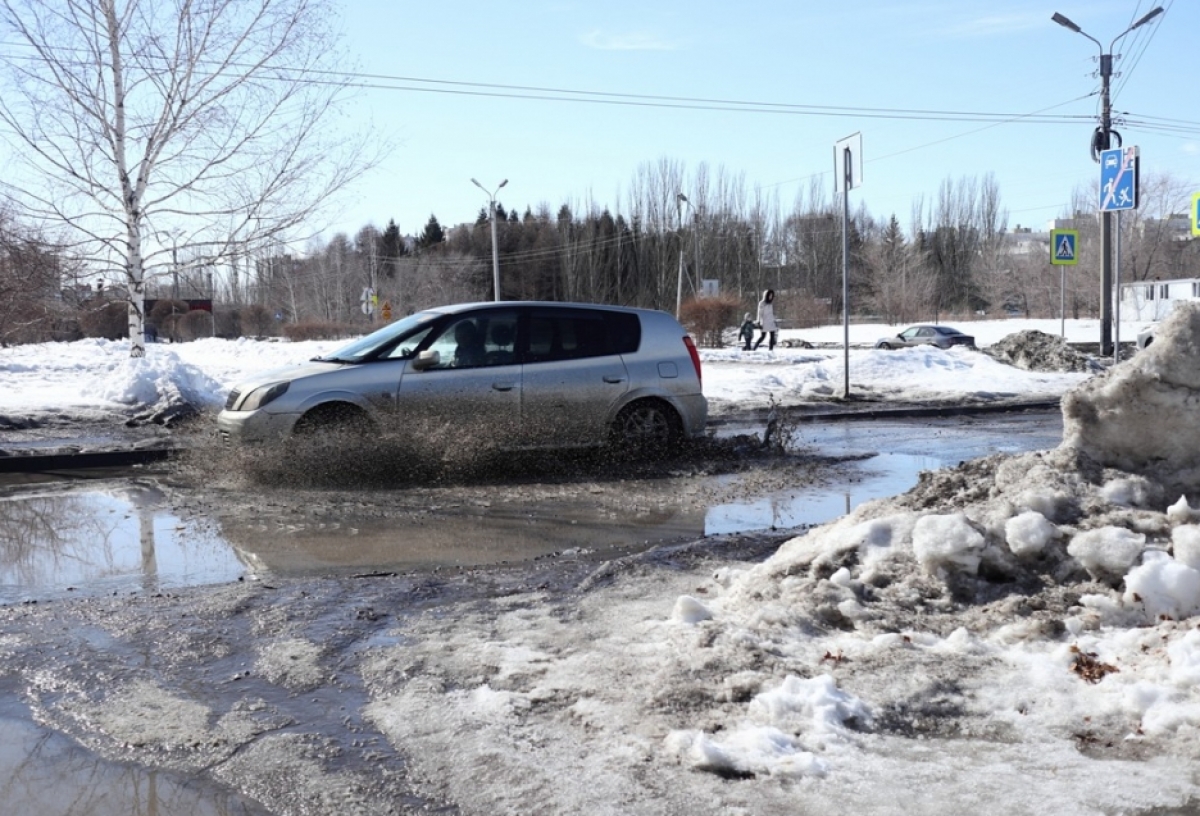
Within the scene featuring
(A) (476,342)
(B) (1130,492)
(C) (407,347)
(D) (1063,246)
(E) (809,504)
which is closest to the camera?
(B) (1130,492)

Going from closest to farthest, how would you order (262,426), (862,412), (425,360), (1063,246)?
(262,426)
(425,360)
(862,412)
(1063,246)

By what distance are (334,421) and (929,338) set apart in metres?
34.7

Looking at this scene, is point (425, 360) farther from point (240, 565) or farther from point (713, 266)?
point (713, 266)

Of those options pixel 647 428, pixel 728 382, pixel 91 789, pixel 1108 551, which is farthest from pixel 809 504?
pixel 728 382

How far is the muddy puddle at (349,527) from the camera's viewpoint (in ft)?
21.6

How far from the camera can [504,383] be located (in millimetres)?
9992

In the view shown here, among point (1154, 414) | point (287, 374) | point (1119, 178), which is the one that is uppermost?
point (1119, 178)

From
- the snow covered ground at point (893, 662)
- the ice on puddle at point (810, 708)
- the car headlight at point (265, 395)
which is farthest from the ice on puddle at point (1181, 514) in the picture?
the car headlight at point (265, 395)

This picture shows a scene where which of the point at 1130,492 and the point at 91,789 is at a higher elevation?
the point at 1130,492

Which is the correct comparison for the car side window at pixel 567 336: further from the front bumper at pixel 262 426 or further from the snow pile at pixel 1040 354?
the snow pile at pixel 1040 354

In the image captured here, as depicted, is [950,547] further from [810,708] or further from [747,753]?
[747,753]

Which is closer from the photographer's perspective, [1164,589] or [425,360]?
[1164,589]

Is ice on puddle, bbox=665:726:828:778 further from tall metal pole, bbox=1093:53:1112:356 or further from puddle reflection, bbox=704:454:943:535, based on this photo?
tall metal pole, bbox=1093:53:1112:356

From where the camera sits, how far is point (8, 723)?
13.3 feet
